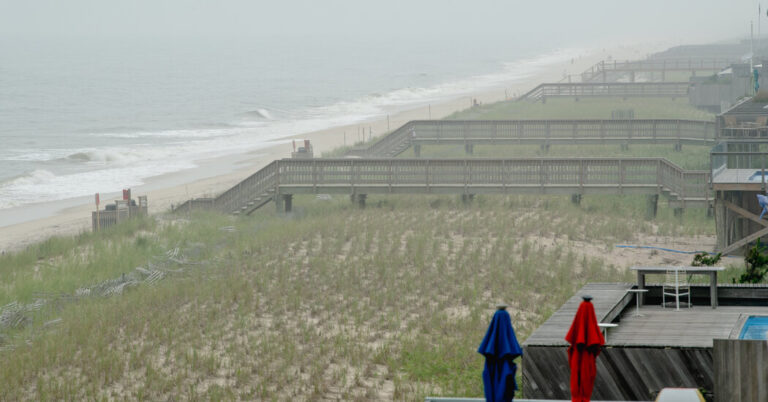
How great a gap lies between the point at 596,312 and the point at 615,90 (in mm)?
54686

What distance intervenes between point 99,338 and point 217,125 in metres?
69.3

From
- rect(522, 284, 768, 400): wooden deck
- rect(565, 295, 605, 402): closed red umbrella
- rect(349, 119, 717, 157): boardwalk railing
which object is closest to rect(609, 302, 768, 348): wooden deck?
Answer: rect(522, 284, 768, 400): wooden deck

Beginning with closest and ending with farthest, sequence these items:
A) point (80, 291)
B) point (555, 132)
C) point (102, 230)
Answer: point (80, 291)
point (102, 230)
point (555, 132)

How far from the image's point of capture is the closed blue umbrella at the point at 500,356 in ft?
30.0

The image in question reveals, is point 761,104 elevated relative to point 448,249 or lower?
elevated

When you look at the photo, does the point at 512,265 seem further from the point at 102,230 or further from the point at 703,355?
the point at 102,230

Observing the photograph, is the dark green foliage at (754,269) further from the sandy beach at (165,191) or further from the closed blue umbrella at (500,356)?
the sandy beach at (165,191)

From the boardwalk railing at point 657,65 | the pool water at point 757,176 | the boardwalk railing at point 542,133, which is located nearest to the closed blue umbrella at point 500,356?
the pool water at point 757,176

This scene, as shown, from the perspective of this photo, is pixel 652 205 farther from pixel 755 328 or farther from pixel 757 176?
pixel 755 328

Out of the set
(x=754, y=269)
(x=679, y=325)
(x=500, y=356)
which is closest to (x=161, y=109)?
(x=754, y=269)

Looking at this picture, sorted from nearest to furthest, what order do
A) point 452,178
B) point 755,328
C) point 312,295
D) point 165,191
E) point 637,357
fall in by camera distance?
point 637,357, point 755,328, point 312,295, point 452,178, point 165,191

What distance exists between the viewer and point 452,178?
29.4 m

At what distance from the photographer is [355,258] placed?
21891 mm

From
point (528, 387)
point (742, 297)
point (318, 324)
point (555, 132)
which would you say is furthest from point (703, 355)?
point (555, 132)
